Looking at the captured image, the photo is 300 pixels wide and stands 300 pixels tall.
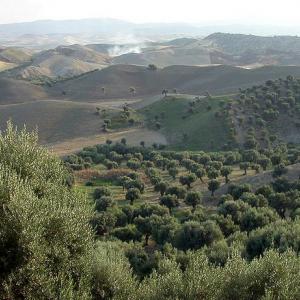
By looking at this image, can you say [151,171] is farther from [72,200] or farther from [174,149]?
[72,200]

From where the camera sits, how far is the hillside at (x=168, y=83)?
17500 cm

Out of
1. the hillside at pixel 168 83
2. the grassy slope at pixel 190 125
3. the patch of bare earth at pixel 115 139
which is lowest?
the patch of bare earth at pixel 115 139

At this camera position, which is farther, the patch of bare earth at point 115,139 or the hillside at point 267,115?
the patch of bare earth at point 115,139

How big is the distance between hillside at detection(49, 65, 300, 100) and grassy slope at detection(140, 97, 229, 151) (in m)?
36.3

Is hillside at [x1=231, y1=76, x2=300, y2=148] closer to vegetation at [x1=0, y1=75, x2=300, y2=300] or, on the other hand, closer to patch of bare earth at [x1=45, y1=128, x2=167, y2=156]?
vegetation at [x1=0, y1=75, x2=300, y2=300]

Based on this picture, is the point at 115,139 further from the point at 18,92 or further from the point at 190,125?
the point at 18,92

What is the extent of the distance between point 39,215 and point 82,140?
105 metres

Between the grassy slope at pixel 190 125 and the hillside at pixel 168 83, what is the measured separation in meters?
36.3

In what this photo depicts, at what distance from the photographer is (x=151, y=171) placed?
8494 cm

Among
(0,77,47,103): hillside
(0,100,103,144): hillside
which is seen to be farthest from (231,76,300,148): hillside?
(0,77,47,103): hillside

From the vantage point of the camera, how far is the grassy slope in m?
116

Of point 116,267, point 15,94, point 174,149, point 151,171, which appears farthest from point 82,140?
point 116,267

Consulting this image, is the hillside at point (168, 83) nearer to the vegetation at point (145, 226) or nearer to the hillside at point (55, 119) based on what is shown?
the hillside at point (55, 119)

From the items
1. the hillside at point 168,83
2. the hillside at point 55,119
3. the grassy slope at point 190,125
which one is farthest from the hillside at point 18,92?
the grassy slope at point 190,125
